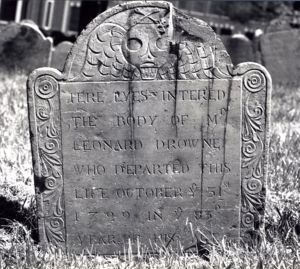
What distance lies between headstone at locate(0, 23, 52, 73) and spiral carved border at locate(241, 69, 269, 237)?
751 cm

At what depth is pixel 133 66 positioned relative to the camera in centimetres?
463

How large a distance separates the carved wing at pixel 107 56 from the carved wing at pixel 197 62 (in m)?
0.34

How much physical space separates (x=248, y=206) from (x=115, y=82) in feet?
4.06

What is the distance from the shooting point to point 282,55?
1281cm

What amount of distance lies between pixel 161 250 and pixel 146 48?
1328 mm

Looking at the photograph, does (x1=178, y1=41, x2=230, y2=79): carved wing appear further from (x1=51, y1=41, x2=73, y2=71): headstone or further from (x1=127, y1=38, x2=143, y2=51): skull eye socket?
(x1=51, y1=41, x2=73, y2=71): headstone

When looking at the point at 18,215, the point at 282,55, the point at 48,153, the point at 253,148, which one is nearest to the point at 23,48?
the point at 282,55

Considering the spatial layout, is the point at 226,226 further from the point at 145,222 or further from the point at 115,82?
the point at 115,82

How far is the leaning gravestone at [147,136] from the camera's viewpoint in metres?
4.61

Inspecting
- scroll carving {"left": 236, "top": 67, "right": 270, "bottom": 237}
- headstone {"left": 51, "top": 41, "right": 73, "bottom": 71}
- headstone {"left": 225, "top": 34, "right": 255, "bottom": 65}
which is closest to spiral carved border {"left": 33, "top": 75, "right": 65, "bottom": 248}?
scroll carving {"left": 236, "top": 67, "right": 270, "bottom": 237}

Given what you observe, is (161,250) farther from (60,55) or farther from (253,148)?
(60,55)

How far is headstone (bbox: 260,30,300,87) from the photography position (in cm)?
1273

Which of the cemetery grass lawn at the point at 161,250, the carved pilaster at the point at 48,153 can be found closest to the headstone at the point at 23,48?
the cemetery grass lawn at the point at 161,250

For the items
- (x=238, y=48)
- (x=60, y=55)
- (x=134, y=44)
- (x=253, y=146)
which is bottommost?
(x=60, y=55)
